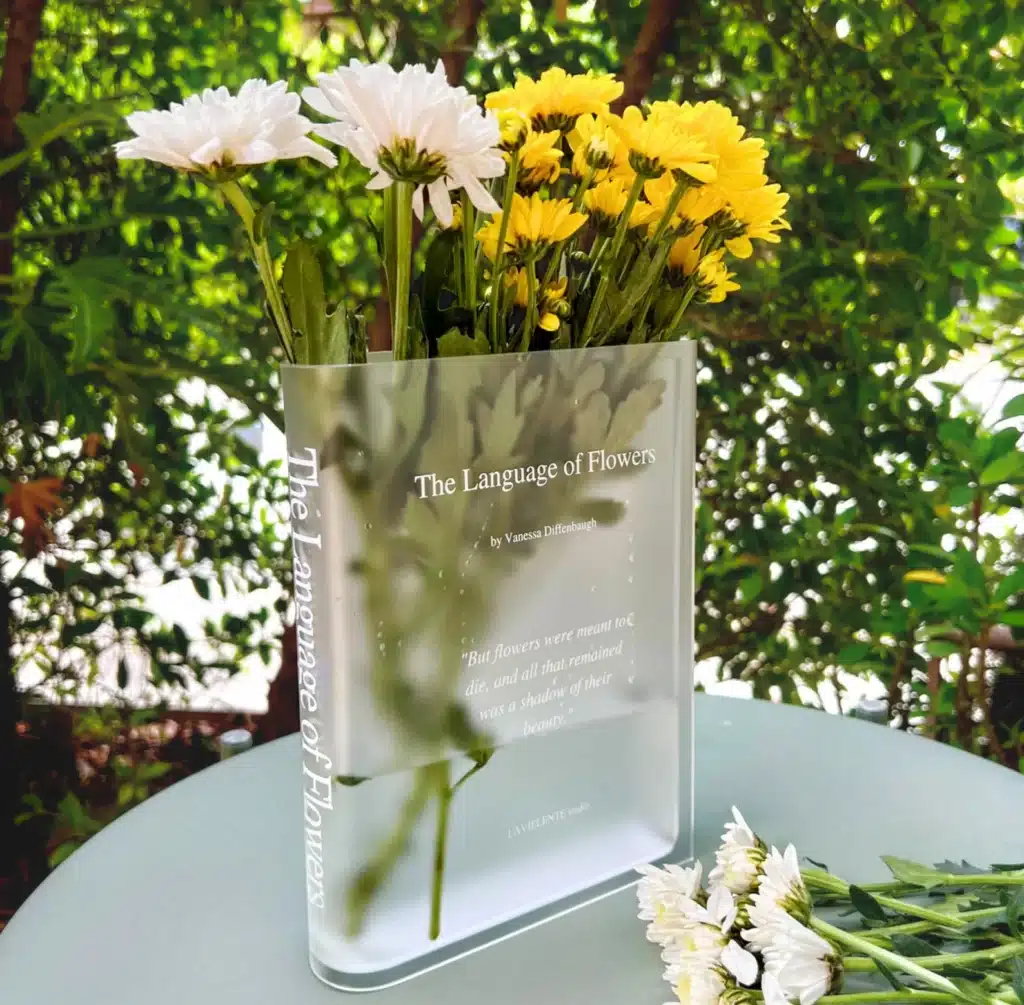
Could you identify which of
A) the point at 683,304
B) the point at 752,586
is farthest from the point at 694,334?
the point at 683,304

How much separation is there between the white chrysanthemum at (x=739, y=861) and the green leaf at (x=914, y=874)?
0.28 feet

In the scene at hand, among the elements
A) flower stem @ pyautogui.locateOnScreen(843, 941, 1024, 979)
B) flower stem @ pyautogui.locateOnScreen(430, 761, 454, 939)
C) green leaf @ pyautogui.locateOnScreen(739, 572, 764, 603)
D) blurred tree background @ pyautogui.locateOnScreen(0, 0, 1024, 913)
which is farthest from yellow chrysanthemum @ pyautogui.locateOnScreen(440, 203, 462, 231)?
green leaf @ pyautogui.locateOnScreen(739, 572, 764, 603)

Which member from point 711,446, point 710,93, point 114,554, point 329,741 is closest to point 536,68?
point 710,93

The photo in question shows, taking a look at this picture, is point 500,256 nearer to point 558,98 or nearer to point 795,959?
point 558,98

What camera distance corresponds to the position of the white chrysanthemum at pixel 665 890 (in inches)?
15.9

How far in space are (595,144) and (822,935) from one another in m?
0.33

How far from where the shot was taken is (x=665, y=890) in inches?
16.0

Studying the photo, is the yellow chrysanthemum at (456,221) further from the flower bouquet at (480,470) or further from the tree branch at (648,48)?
the tree branch at (648,48)

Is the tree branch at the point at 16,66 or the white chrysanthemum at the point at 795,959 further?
the tree branch at the point at 16,66

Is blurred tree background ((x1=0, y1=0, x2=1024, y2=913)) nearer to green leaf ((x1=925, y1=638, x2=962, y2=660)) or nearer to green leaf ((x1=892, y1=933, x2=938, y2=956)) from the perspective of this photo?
green leaf ((x1=925, y1=638, x2=962, y2=660))

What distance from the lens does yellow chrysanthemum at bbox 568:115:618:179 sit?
400mm

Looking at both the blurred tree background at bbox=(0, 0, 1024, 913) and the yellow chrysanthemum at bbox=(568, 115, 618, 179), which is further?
the blurred tree background at bbox=(0, 0, 1024, 913)

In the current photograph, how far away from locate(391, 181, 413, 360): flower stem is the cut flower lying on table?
244 millimetres

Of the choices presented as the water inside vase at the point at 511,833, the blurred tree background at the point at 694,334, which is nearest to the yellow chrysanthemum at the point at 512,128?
the water inside vase at the point at 511,833
